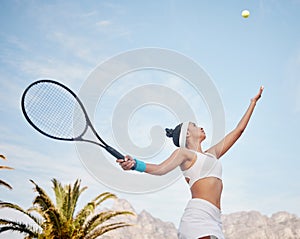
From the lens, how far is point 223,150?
22.2 ft

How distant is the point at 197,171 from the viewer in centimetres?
601

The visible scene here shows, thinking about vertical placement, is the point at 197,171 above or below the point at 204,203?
above

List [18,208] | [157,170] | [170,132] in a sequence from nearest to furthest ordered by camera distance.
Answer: [157,170] < [170,132] < [18,208]

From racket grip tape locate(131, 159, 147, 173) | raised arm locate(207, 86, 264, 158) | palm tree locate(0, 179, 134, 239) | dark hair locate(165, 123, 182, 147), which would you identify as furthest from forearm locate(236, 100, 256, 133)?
palm tree locate(0, 179, 134, 239)

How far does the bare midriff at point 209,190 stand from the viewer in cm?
582

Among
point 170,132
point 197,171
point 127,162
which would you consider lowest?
point 197,171

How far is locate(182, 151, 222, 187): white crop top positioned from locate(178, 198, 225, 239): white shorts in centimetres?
33

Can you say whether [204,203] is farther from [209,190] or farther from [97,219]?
[97,219]

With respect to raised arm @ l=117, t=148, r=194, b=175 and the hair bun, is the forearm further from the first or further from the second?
raised arm @ l=117, t=148, r=194, b=175

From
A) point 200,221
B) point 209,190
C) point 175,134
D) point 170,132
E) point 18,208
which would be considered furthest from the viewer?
point 18,208

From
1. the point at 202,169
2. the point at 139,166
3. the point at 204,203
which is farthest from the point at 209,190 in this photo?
the point at 139,166

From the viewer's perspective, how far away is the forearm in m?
6.93

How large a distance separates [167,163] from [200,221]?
0.84m

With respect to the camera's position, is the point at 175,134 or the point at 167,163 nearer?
the point at 167,163
